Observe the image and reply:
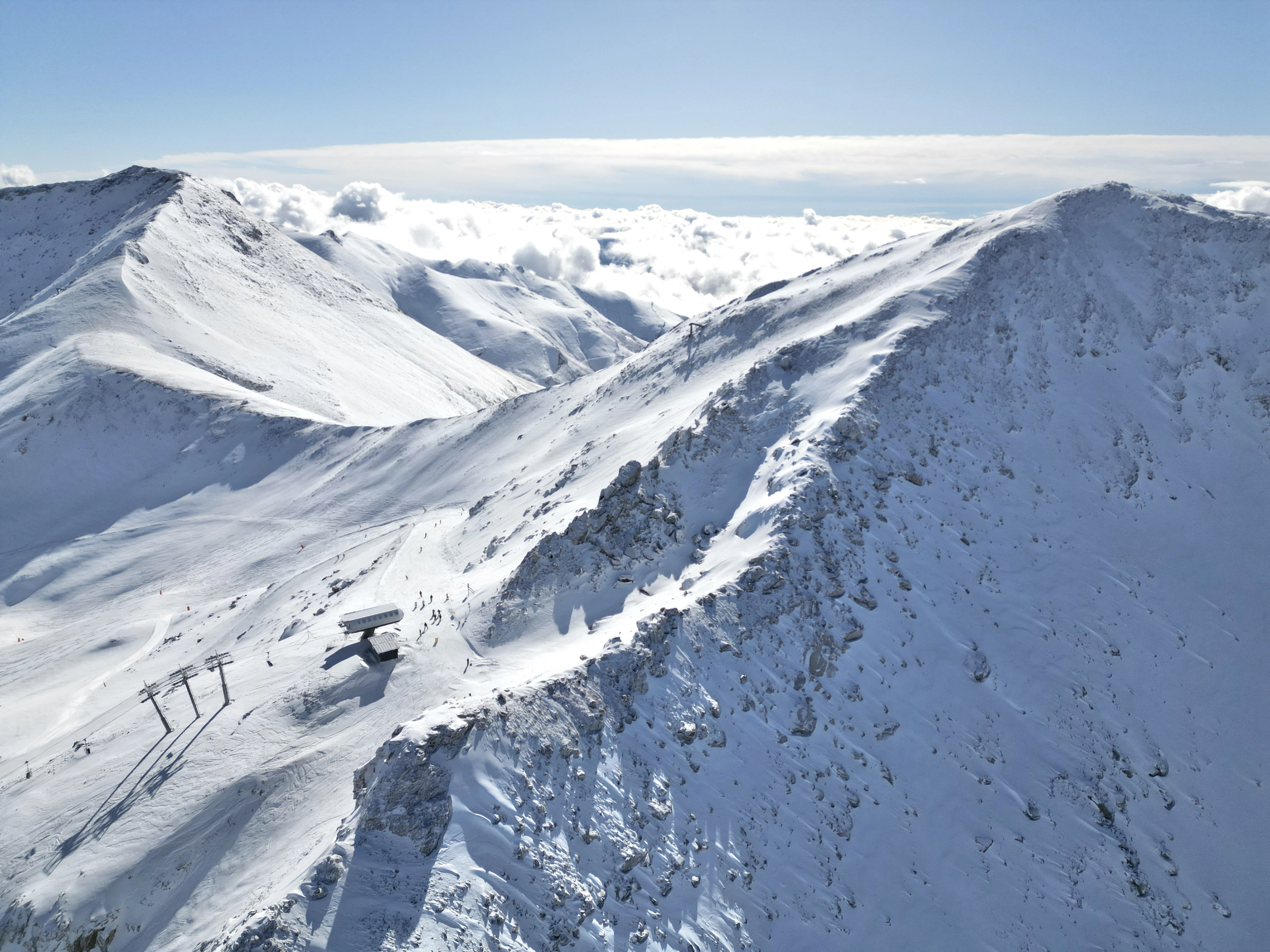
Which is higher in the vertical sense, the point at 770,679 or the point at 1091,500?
the point at 1091,500

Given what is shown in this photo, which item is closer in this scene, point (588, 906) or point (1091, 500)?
point (588, 906)

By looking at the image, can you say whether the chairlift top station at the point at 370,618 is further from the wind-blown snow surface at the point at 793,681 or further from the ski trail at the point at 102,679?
the ski trail at the point at 102,679

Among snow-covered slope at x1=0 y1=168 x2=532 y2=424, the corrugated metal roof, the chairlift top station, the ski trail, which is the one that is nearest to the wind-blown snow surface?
the ski trail

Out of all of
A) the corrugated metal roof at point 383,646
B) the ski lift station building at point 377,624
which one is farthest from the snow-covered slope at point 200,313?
the corrugated metal roof at point 383,646

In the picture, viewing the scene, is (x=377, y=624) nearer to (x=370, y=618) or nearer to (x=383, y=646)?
(x=370, y=618)

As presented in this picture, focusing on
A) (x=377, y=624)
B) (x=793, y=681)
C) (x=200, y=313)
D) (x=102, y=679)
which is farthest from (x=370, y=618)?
(x=200, y=313)

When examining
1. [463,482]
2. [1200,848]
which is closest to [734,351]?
[463,482]

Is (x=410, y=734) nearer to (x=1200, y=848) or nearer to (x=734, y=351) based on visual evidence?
(x=1200, y=848)

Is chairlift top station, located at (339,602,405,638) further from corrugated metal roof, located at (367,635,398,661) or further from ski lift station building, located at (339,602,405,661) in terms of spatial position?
corrugated metal roof, located at (367,635,398,661)
